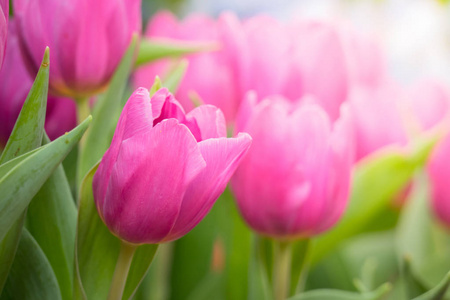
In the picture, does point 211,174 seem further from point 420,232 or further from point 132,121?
point 420,232

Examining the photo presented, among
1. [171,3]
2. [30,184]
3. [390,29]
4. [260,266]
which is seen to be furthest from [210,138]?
[390,29]

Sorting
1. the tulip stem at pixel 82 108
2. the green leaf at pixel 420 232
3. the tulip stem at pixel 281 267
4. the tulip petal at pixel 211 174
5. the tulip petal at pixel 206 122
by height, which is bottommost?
the green leaf at pixel 420 232

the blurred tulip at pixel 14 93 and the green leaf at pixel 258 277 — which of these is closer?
the blurred tulip at pixel 14 93

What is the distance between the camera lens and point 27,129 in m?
0.26

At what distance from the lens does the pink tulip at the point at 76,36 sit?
0.32m

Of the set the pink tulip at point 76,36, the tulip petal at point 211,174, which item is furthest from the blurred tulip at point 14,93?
the tulip petal at point 211,174

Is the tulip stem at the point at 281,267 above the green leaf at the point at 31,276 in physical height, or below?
below

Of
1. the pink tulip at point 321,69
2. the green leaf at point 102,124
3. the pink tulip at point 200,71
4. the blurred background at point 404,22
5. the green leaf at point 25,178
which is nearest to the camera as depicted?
the green leaf at point 25,178

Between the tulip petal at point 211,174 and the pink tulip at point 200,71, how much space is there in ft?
0.89

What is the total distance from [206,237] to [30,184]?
0.37 meters

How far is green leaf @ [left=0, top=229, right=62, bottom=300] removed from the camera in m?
0.28

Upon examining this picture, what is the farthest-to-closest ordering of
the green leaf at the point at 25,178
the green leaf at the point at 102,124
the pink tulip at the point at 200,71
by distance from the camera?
the pink tulip at the point at 200,71 → the green leaf at the point at 102,124 → the green leaf at the point at 25,178

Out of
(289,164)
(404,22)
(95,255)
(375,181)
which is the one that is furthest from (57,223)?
(404,22)

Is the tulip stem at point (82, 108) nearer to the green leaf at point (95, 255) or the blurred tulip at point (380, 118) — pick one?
the green leaf at point (95, 255)
